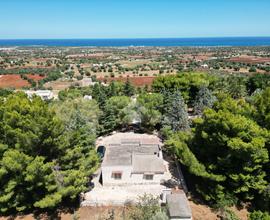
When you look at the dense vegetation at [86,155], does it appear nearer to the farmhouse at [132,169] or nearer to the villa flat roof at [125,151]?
the farmhouse at [132,169]

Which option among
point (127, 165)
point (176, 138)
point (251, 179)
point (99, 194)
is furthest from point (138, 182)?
point (251, 179)

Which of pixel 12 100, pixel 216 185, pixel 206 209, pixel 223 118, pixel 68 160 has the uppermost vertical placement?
pixel 12 100

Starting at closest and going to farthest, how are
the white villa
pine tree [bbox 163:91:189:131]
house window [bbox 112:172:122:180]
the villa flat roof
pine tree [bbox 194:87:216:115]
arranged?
the white villa
house window [bbox 112:172:122:180]
the villa flat roof
pine tree [bbox 163:91:189:131]
pine tree [bbox 194:87:216:115]

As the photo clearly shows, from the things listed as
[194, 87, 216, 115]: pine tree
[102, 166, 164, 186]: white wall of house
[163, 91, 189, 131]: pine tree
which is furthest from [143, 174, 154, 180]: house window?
[194, 87, 216, 115]: pine tree

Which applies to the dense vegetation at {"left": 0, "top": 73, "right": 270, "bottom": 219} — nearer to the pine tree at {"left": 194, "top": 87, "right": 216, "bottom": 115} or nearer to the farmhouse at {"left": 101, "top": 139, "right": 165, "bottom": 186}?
the farmhouse at {"left": 101, "top": 139, "right": 165, "bottom": 186}

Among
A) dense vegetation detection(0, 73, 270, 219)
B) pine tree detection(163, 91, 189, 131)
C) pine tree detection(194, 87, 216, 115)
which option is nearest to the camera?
dense vegetation detection(0, 73, 270, 219)

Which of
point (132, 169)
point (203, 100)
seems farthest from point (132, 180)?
point (203, 100)

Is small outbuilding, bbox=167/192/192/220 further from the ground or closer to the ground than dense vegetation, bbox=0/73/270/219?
closer to the ground

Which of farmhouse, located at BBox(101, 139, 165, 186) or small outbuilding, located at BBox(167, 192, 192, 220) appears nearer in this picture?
small outbuilding, located at BBox(167, 192, 192, 220)

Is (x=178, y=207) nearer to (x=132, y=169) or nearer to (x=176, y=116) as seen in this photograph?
(x=132, y=169)

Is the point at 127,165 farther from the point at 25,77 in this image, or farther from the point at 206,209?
the point at 25,77
